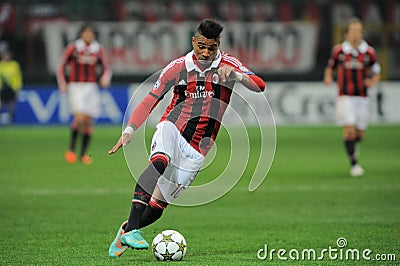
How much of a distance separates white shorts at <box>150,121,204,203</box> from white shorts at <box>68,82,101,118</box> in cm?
926

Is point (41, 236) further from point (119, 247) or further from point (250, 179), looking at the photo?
point (250, 179)

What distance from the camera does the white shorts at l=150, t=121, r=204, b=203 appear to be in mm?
7578

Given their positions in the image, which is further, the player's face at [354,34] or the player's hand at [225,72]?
the player's face at [354,34]

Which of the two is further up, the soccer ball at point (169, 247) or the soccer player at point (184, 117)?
the soccer player at point (184, 117)

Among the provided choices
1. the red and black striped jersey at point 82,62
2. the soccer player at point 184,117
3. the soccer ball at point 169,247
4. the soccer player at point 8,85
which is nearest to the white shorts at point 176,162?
the soccer player at point 184,117

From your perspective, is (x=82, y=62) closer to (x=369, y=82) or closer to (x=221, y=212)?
(x=369, y=82)

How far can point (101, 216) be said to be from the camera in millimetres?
10266

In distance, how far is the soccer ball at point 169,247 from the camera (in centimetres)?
719

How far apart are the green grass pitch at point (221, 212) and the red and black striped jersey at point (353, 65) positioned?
4.54 feet

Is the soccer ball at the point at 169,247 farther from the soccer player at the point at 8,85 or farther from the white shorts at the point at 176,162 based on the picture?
the soccer player at the point at 8,85

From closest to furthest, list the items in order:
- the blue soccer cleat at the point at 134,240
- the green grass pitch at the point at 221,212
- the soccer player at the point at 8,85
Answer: the blue soccer cleat at the point at 134,240
the green grass pitch at the point at 221,212
the soccer player at the point at 8,85

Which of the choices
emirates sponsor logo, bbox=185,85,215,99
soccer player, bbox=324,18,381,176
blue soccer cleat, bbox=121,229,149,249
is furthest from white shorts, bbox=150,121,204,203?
soccer player, bbox=324,18,381,176

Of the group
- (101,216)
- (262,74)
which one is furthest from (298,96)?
(101,216)

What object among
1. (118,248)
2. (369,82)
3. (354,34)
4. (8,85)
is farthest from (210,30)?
(8,85)
